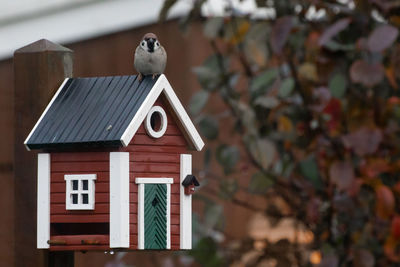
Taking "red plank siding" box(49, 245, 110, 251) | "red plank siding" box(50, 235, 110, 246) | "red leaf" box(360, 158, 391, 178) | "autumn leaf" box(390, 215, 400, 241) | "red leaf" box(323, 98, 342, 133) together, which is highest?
"red leaf" box(323, 98, 342, 133)

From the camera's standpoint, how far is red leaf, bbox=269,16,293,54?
9.40 ft

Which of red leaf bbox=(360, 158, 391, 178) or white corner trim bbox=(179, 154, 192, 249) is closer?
white corner trim bbox=(179, 154, 192, 249)

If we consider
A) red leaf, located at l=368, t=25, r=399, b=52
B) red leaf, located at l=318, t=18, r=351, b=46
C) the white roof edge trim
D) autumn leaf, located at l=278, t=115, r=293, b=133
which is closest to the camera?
the white roof edge trim

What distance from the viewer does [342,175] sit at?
2844 millimetres

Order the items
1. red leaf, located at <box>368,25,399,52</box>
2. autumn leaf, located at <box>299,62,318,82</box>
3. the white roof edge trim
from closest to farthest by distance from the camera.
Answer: the white roof edge trim
red leaf, located at <box>368,25,399,52</box>
autumn leaf, located at <box>299,62,318,82</box>

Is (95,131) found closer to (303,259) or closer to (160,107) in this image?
(160,107)

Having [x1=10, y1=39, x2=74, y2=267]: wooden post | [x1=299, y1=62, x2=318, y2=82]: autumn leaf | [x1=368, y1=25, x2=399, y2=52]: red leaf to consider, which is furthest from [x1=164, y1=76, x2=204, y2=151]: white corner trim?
[x1=299, y1=62, x2=318, y2=82]: autumn leaf

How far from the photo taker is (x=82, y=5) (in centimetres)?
445

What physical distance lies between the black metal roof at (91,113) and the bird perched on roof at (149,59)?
2 centimetres

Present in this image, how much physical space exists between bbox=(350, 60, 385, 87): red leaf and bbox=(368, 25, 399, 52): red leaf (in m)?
0.09

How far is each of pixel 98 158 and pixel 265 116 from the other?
1.52 m

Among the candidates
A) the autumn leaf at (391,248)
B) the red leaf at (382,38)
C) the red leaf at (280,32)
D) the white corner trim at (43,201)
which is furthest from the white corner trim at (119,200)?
the autumn leaf at (391,248)

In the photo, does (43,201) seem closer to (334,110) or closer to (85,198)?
(85,198)

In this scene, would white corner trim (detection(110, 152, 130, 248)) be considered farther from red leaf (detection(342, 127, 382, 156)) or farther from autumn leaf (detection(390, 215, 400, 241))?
autumn leaf (detection(390, 215, 400, 241))
